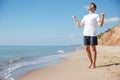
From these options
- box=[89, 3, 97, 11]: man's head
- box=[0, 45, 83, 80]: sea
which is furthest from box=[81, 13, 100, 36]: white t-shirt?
box=[0, 45, 83, 80]: sea

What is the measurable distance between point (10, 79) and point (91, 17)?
226cm

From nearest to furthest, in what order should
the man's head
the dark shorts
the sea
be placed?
the man's head, the dark shorts, the sea

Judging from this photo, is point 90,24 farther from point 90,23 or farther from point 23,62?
point 23,62

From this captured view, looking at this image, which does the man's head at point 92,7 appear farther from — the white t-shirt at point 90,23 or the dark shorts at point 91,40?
the dark shorts at point 91,40

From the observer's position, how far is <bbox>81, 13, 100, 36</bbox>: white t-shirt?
5.56 m

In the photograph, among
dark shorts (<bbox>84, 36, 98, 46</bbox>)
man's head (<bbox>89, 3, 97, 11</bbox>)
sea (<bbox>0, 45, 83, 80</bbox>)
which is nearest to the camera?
man's head (<bbox>89, 3, 97, 11</bbox>)

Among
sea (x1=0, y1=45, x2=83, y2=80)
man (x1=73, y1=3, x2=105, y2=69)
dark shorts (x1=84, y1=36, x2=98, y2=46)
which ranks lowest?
sea (x1=0, y1=45, x2=83, y2=80)

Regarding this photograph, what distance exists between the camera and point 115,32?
24.6m

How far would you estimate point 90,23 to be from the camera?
18.3 feet

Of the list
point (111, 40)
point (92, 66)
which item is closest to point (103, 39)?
point (111, 40)

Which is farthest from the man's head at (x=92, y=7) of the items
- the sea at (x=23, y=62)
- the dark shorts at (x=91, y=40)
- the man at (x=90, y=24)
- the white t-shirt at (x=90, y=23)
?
the sea at (x=23, y=62)

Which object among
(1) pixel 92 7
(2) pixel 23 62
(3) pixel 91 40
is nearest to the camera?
(1) pixel 92 7

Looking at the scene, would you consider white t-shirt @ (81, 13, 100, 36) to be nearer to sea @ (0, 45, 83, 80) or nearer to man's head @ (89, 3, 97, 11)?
man's head @ (89, 3, 97, 11)

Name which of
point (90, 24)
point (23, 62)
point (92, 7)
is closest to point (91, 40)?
point (90, 24)
